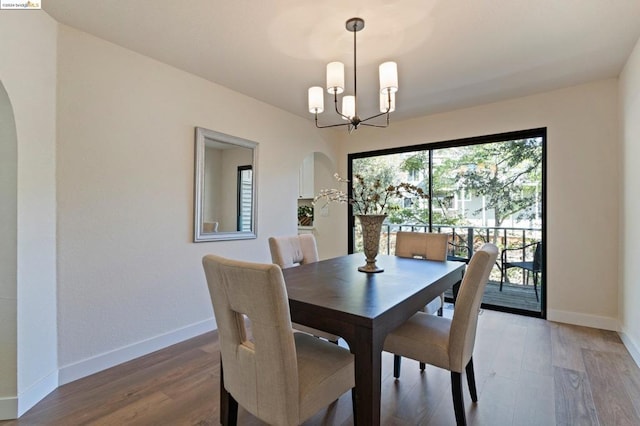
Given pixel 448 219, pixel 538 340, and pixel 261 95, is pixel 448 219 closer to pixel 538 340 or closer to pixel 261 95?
pixel 538 340

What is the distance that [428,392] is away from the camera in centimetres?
196

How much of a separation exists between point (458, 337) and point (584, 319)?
2.54 m

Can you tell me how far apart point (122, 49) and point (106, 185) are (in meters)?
1.05

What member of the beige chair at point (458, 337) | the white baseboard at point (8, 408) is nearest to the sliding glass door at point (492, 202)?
the beige chair at point (458, 337)

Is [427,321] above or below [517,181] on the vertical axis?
below

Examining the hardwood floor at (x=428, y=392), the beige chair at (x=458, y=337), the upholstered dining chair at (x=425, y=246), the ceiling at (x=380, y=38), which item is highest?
the ceiling at (x=380, y=38)

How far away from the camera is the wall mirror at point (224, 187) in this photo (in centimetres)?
288

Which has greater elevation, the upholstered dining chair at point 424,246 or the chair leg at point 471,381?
the upholstered dining chair at point 424,246

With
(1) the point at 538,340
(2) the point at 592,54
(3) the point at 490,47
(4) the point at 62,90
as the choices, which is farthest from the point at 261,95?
(1) the point at 538,340

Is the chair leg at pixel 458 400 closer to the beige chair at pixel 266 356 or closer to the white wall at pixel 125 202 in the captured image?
the beige chair at pixel 266 356

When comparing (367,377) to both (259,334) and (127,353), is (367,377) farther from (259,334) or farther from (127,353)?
(127,353)

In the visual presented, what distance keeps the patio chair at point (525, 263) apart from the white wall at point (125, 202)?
11.1 feet

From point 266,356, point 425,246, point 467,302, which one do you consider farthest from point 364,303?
point 425,246

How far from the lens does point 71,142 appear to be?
6.86ft
